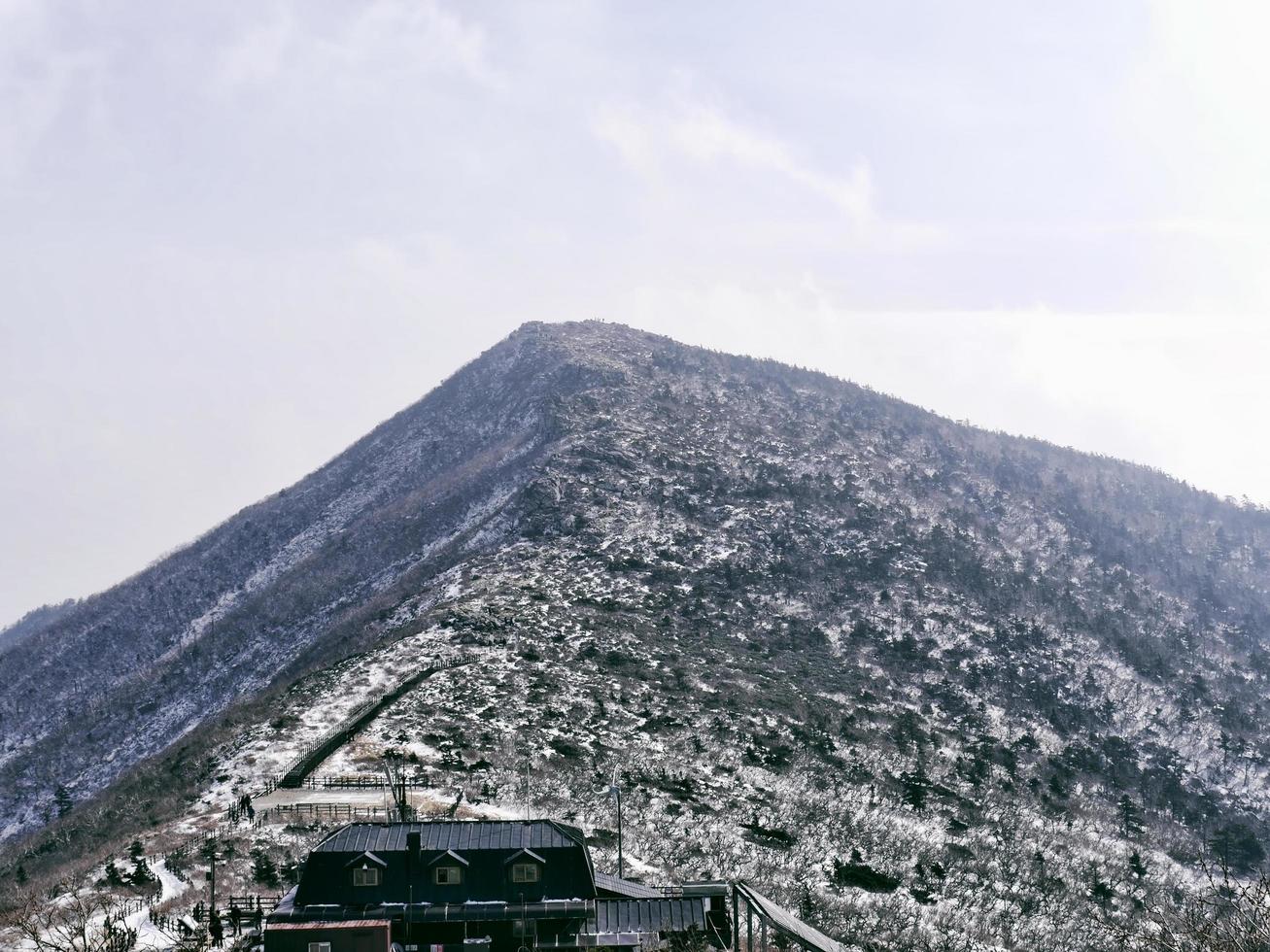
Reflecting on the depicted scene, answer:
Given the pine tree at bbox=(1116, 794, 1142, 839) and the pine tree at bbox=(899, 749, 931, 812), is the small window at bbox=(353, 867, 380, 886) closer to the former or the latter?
the pine tree at bbox=(899, 749, 931, 812)

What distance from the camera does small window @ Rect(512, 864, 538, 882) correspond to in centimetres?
3588

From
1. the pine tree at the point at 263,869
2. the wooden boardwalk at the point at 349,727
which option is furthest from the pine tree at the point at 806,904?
the wooden boardwalk at the point at 349,727

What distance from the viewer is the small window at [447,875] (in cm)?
3562

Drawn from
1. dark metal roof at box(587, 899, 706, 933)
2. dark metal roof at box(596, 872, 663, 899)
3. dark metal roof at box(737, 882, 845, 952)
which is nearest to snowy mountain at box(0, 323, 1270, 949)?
dark metal roof at box(596, 872, 663, 899)

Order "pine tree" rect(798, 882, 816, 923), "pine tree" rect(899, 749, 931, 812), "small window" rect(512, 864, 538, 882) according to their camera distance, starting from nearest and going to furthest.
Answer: "small window" rect(512, 864, 538, 882) < "pine tree" rect(798, 882, 816, 923) < "pine tree" rect(899, 749, 931, 812)

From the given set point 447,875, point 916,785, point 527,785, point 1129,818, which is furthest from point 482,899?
point 1129,818

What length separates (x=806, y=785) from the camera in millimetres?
63938

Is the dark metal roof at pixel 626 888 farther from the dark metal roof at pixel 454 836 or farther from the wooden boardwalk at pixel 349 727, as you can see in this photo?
the wooden boardwalk at pixel 349 727

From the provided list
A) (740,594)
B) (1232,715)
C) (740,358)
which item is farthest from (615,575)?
(740,358)

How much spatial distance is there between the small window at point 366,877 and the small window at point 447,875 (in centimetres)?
186

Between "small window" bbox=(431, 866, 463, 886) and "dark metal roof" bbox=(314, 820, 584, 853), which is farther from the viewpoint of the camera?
"dark metal roof" bbox=(314, 820, 584, 853)

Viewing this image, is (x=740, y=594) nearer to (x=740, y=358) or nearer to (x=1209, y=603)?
(x=1209, y=603)

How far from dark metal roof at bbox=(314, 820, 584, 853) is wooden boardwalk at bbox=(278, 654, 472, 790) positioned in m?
16.2

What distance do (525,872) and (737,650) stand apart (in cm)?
4955
